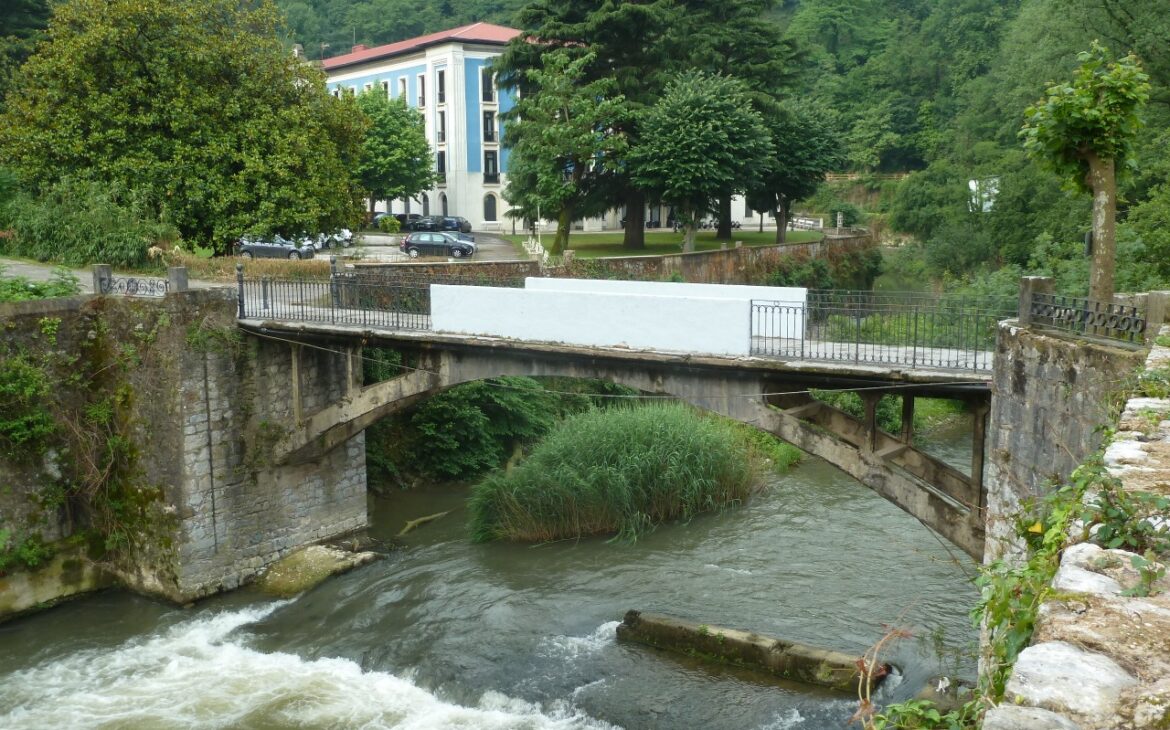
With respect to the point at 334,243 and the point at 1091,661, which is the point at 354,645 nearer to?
the point at 1091,661

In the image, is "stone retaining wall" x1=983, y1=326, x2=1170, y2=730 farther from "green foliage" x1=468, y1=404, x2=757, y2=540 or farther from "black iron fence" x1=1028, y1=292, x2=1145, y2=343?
"green foliage" x1=468, y1=404, x2=757, y2=540

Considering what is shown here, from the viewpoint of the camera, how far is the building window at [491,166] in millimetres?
57656

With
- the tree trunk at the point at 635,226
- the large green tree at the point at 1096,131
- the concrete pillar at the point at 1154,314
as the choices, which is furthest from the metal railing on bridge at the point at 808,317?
the tree trunk at the point at 635,226

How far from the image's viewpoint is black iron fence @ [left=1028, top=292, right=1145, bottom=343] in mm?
8922

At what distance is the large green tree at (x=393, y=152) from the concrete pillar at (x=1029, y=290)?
1638 inches

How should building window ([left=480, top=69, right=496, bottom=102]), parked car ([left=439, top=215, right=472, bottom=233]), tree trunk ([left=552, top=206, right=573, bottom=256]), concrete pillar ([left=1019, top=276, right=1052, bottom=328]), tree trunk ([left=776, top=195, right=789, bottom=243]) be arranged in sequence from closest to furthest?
concrete pillar ([left=1019, top=276, right=1052, bottom=328]), tree trunk ([left=552, top=206, right=573, bottom=256]), tree trunk ([left=776, top=195, right=789, bottom=243]), parked car ([left=439, top=215, right=472, bottom=233]), building window ([left=480, top=69, right=496, bottom=102])

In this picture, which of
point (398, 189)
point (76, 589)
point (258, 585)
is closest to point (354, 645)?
point (258, 585)

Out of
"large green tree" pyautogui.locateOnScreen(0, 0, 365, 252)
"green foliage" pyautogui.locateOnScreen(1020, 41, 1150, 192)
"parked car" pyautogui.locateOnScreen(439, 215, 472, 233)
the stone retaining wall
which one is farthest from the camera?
"parked car" pyautogui.locateOnScreen(439, 215, 472, 233)

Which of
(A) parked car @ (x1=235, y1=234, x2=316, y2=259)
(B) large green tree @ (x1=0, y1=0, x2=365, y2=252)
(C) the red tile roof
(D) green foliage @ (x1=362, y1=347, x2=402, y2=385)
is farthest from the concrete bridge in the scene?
(C) the red tile roof

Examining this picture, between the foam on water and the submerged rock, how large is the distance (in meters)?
2.06

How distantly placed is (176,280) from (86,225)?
763 cm

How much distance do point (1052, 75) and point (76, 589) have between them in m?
30.5

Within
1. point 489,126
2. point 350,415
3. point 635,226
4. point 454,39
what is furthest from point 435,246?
point 489,126

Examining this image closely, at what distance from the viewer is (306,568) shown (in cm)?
1839
